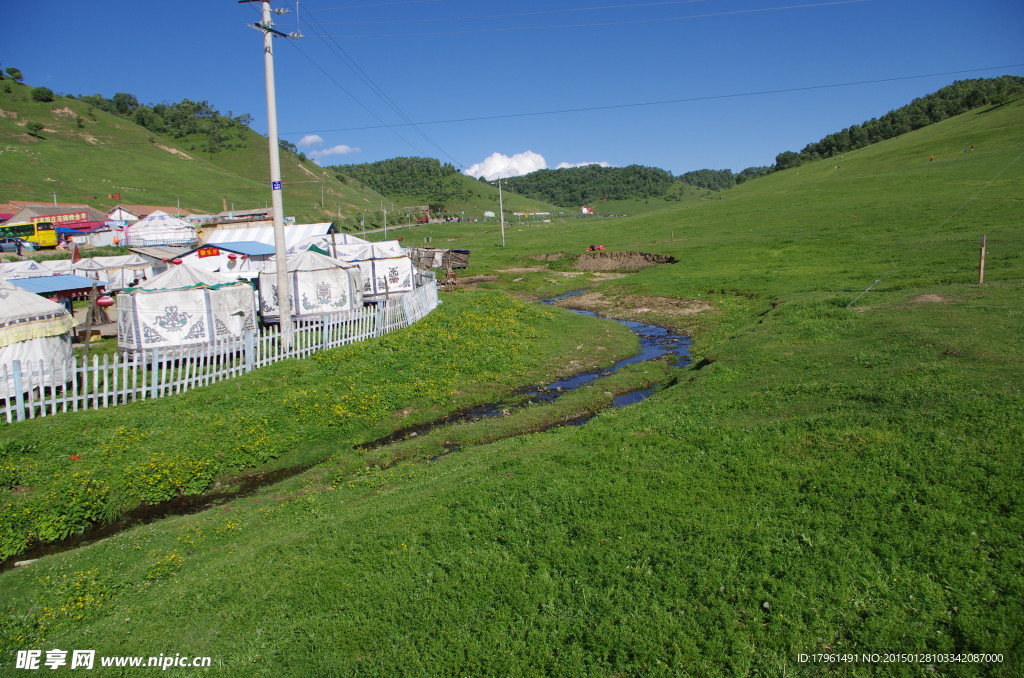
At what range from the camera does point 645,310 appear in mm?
33844

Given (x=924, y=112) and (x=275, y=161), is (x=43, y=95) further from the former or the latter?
(x=924, y=112)

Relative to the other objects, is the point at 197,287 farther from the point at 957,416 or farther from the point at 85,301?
the point at 957,416

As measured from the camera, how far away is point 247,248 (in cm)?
3616

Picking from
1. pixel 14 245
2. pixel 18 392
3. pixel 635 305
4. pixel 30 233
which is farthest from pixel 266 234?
pixel 30 233

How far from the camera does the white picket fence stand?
13953 mm

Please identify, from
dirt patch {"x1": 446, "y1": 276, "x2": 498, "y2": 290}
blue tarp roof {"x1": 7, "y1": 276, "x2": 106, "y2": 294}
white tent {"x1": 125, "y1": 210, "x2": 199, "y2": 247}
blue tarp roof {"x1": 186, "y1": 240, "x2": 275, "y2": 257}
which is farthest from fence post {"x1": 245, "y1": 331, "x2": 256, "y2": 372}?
white tent {"x1": 125, "y1": 210, "x2": 199, "y2": 247}

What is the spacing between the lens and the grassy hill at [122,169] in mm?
98938

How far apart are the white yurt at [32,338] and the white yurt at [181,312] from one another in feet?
8.31

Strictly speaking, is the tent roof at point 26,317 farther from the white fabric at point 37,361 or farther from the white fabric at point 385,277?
the white fabric at point 385,277

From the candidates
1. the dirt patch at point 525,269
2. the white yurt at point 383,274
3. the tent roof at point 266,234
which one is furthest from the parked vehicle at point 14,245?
the dirt patch at point 525,269

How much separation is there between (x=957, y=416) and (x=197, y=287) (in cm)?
2123

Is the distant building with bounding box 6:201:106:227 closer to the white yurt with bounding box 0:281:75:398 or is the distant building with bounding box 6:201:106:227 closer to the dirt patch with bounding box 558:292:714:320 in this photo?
the dirt patch with bounding box 558:292:714:320

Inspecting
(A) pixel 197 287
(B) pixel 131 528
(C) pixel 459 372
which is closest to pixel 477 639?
(B) pixel 131 528

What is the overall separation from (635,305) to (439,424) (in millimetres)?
21696
